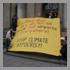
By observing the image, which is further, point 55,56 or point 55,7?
point 55,7

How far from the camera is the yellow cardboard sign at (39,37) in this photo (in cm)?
584

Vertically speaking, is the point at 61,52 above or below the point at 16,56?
above

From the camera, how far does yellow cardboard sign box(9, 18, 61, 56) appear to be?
5.84 meters

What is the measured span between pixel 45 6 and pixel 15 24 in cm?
635

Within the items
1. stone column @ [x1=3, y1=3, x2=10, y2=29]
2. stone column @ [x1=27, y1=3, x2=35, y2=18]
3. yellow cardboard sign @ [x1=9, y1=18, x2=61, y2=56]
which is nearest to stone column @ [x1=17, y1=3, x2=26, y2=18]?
stone column @ [x1=27, y1=3, x2=35, y2=18]

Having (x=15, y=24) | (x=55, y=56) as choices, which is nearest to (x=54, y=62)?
(x=55, y=56)

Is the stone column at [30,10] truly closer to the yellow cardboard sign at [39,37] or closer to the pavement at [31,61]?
the yellow cardboard sign at [39,37]

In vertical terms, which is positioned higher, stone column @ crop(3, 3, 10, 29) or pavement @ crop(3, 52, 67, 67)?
stone column @ crop(3, 3, 10, 29)

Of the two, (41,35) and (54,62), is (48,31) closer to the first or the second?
(41,35)

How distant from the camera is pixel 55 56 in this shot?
19.5ft

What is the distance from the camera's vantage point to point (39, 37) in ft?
20.6

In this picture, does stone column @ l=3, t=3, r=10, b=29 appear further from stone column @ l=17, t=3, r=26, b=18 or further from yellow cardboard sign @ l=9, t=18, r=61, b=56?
yellow cardboard sign @ l=9, t=18, r=61, b=56

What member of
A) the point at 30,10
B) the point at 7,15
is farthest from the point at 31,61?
the point at 7,15

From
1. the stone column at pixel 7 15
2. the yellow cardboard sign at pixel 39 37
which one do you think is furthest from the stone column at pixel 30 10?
the yellow cardboard sign at pixel 39 37
